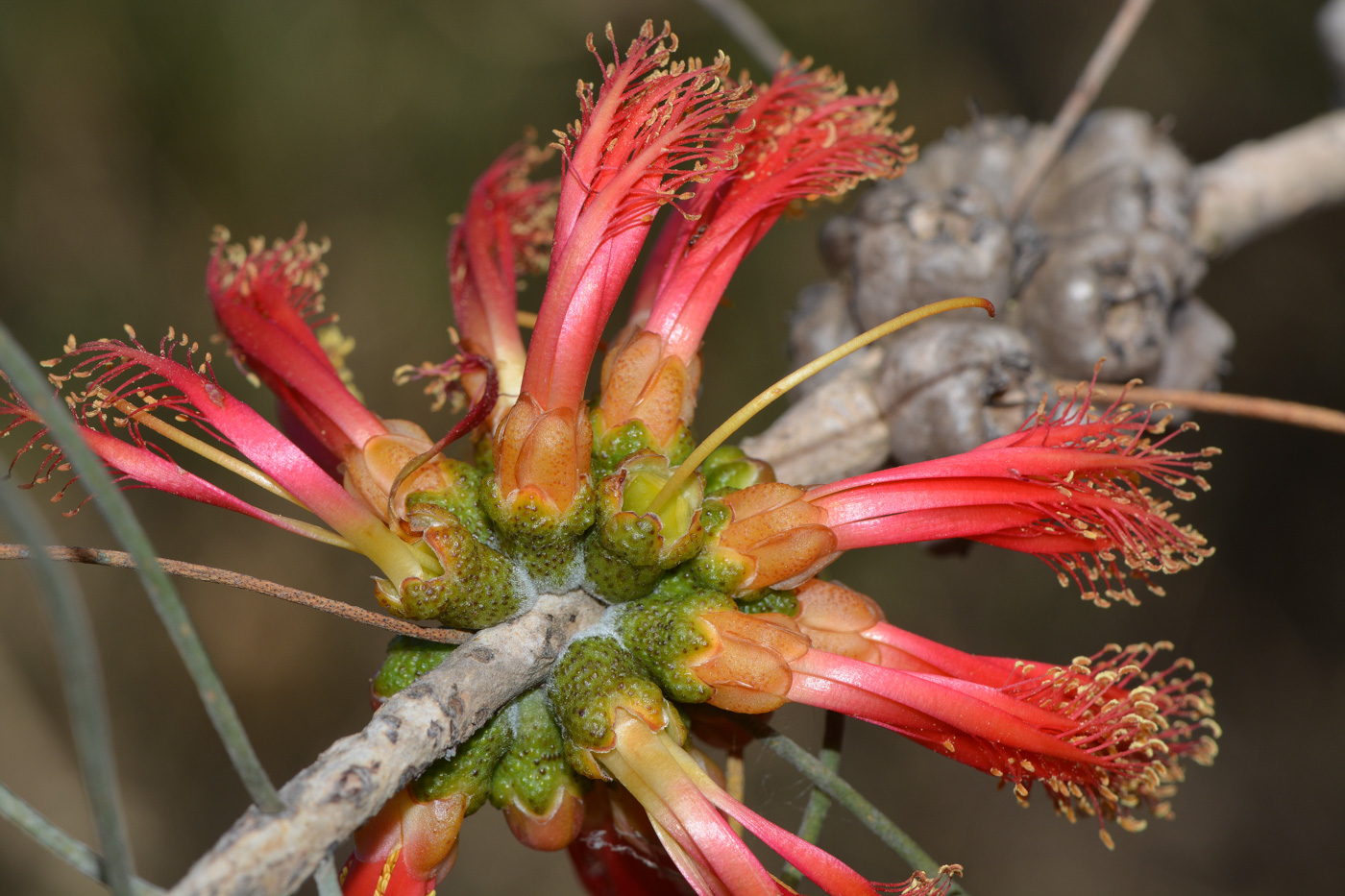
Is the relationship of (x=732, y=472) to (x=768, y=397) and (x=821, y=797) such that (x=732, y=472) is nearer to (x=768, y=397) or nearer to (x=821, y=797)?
(x=768, y=397)

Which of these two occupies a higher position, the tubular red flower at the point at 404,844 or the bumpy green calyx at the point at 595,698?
the bumpy green calyx at the point at 595,698

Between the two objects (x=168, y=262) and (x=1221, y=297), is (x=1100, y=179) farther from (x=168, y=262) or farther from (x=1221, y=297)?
(x=168, y=262)

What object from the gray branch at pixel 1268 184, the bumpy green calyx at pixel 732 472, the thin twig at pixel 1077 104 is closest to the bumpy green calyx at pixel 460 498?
the bumpy green calyx at pixel 732 472

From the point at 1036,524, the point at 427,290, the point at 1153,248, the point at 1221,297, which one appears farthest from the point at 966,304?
the point at 1221,297

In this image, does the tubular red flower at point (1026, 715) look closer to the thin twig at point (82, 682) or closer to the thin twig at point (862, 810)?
the thin twig at point (862, 810)

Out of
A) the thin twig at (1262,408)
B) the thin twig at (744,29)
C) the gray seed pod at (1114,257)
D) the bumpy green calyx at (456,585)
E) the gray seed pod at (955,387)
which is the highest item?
the thin twig at (744,29)

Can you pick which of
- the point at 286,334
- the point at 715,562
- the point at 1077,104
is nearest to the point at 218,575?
the point at 286,334
